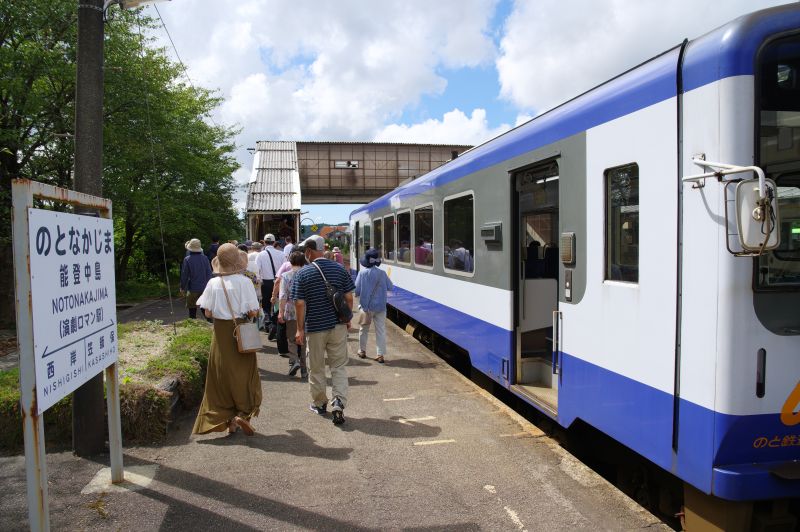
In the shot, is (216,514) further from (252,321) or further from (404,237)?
(404,237)

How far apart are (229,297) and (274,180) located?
2466 centimetres

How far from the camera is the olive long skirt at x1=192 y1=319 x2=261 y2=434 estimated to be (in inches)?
192

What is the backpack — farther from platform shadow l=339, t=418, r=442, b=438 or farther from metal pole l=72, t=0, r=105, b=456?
metal pole l=72, t=0, r=105, b=456

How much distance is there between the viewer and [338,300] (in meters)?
5.41

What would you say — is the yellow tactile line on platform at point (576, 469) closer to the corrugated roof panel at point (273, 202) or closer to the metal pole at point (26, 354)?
the metal pole at point (26, 354)

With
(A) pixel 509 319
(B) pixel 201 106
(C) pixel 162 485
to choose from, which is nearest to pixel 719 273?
(A) pixel 509 319

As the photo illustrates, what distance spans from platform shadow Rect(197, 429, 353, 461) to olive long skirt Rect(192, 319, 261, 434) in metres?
0.15

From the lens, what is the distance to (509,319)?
17.6 feet

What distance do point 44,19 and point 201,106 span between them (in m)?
9.57

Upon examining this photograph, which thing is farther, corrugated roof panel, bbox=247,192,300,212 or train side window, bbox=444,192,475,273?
corrugated roof panel, bbox=247,192,300,212

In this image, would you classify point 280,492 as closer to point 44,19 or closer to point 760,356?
point 760,356

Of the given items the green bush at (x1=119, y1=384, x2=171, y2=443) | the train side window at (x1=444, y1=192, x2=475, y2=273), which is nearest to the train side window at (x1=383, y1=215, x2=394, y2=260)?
the train side window at (x1=444, y1=192, x2=475, y2=273)

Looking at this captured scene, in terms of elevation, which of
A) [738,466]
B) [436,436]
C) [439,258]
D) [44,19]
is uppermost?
[44,19]

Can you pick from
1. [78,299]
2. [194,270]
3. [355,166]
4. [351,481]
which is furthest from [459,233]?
[355,166]
